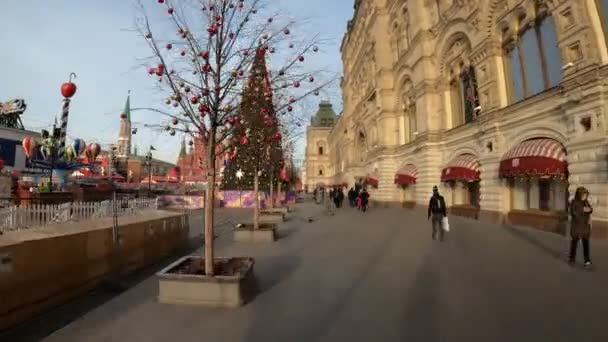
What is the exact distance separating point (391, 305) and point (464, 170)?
15.0m

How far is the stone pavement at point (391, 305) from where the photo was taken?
168 inches

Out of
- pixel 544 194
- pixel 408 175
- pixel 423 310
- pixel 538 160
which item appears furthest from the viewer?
pixel 408 175

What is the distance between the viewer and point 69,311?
17.3 feet

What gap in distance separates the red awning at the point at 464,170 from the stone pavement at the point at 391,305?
9043 millimetres

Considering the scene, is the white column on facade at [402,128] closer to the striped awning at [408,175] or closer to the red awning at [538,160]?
the striped awning at [408,175]

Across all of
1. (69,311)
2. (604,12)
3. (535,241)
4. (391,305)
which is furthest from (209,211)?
(604,12)

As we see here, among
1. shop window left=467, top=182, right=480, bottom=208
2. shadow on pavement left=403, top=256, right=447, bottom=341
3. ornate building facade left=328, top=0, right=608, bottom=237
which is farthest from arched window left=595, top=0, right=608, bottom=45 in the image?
shadow on pavement left=403, top=256, right=447, bottom=341

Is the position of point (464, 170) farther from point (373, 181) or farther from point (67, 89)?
point (67, 89)

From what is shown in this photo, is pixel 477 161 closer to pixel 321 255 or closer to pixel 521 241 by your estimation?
pixel 521 241

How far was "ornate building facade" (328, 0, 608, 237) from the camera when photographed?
11508 mm

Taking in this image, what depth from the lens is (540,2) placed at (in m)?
14.0

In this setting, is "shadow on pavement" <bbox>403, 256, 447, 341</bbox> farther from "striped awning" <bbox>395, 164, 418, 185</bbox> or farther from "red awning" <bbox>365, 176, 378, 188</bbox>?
"red awning" <bbox>365, 176, 378, 188</bbox>

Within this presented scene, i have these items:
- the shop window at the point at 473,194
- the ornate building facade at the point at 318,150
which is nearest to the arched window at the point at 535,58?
the shop window at the point at 473,194

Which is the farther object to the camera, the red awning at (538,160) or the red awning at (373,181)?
the red awning at (373,181)
